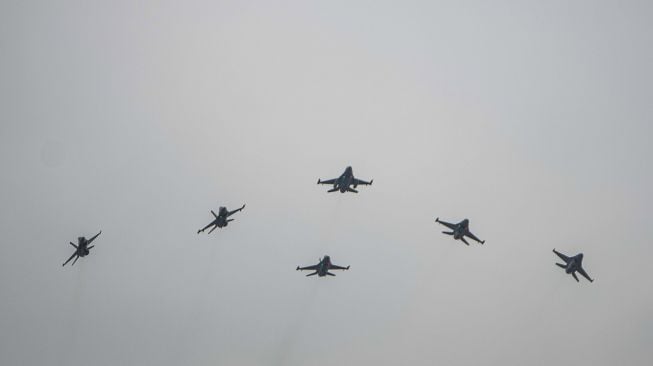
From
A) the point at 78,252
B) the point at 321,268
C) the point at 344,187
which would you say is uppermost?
the point at 344,187

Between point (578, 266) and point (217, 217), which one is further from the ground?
point (578, 266)

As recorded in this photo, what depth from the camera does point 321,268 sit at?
3654 inches

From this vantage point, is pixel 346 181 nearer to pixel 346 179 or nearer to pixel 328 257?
pixel 346 179

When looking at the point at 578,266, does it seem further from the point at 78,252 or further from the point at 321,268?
the point at 78,252

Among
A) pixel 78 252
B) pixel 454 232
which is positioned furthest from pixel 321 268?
pixel 78 252

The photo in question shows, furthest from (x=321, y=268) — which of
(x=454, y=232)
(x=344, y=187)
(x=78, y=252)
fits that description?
(x=78, y=252)

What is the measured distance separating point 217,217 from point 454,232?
43.2 m

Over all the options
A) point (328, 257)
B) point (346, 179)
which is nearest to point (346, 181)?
point (346, 179)

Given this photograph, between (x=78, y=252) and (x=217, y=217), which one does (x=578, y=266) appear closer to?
(x=217, y=217)

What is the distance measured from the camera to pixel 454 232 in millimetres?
90562

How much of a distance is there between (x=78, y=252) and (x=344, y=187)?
51947 millimetres

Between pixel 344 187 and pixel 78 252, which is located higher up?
pixel 344 187

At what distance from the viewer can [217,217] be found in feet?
302

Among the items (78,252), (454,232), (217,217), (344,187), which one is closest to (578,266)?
(454,232)
